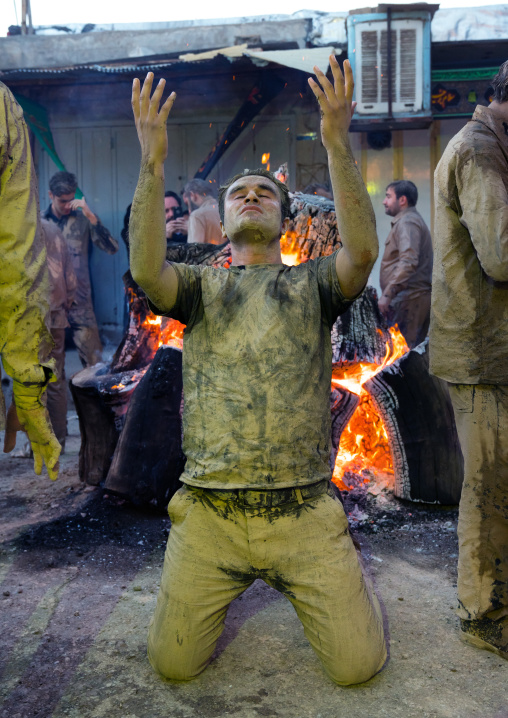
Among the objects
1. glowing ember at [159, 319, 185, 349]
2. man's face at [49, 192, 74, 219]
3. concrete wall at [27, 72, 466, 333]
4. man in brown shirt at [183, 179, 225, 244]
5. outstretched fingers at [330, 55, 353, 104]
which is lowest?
glowing ember at [159, 319, 185, 349]

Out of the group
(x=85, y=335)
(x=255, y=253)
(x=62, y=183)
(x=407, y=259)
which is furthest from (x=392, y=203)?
(x=255, y=253)

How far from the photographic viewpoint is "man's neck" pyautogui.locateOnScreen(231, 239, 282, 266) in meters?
2.73

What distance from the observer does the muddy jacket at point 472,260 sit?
2.63m

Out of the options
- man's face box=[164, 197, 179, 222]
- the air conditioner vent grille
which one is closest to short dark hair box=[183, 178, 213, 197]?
man's face box=[164, 197, 179, 222]

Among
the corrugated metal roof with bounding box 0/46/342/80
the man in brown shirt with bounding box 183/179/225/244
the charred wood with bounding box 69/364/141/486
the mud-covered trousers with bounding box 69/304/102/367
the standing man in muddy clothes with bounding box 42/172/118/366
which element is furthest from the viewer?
the mud-covered trousers with bounding box 69/304/102/367

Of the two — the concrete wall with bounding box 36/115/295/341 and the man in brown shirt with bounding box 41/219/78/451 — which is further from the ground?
the concrete wall with bounding box 36/115/295/341

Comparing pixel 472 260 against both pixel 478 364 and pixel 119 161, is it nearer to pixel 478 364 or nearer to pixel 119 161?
pixel 478 364

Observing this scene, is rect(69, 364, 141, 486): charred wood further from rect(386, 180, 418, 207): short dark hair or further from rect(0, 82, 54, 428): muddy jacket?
rect(386, 180, 418, 207): short dark hair

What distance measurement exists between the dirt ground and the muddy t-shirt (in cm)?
74

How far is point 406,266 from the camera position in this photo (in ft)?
21.5

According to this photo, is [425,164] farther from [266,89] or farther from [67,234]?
[67,234]

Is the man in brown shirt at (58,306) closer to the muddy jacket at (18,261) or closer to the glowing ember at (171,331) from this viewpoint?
the glowing ember at (171,331)

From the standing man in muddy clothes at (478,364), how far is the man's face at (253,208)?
2.37 feet

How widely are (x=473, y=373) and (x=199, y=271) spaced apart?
117cm
